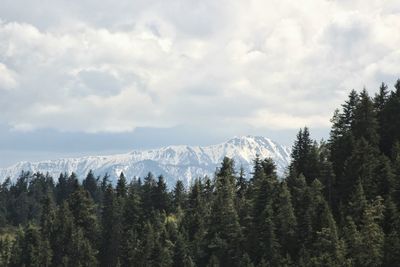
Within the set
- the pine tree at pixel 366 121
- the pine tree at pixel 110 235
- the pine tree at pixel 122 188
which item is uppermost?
the pine tree at pixel 366 121

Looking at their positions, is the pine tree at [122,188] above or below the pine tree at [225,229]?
above

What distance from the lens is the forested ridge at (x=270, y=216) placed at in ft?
309

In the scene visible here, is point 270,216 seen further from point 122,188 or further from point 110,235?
point 122,188

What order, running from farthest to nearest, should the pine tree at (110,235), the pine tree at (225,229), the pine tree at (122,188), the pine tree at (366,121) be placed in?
1. the pine tree at (122,188)
2. the pine tree at (110,235)
3. the pine tree at (366,121)
4. the pine tree at (225,229)

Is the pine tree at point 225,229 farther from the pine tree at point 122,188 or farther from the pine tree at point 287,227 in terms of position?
the pine tree at point 122,188

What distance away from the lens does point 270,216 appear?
107 m

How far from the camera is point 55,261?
490ft

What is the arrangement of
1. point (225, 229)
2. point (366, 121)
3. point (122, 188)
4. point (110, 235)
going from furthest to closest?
1. point (122, 188)
2. point (110, 235)
3. point (366, 121)
4. point (225, 229)

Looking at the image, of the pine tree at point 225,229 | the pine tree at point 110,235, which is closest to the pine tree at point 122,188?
the pine tree at point 110,235

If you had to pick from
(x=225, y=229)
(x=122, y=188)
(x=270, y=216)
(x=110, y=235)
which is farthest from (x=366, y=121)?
(x=122, y=188)

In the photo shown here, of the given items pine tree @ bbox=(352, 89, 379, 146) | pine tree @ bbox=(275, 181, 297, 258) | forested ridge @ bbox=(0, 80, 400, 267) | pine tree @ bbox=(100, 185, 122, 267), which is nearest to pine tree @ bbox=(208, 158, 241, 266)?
forested ridge @ bbox=(0, 80, 400, 267)

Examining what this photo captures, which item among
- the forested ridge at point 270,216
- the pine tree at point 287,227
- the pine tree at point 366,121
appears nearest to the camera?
the forested ridge at point 270,216

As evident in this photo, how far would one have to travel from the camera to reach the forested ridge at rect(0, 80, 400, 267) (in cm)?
9412

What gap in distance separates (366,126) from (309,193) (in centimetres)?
2252
